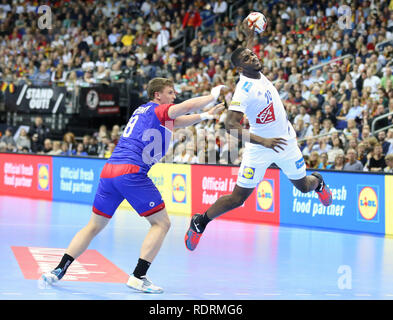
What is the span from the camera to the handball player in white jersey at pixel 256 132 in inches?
331

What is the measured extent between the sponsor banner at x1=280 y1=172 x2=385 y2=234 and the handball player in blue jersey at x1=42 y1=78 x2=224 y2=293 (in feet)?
22.3

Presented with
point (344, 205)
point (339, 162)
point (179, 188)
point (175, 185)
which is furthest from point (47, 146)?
point (344, 205)

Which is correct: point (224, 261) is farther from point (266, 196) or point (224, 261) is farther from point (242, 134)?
point (266, 196)

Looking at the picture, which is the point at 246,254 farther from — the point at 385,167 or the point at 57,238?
the point at 385,167

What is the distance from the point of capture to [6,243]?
446 inches

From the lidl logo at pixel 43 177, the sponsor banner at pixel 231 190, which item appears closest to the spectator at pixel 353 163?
the sponsor banner at pixel 231 190

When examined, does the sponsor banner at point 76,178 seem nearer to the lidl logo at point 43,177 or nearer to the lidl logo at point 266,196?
the lidl logo at point 43,177

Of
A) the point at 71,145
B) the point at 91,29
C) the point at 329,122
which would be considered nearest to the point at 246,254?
the point at 329,122

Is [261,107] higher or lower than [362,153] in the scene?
higher

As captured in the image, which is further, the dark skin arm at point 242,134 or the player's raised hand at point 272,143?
the player's raised hand at point 272,143

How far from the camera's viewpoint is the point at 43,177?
20.1 metres

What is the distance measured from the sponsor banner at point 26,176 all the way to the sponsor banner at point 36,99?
11.3 ft

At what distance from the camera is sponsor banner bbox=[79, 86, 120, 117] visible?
2344 cm

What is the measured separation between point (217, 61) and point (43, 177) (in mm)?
6357
